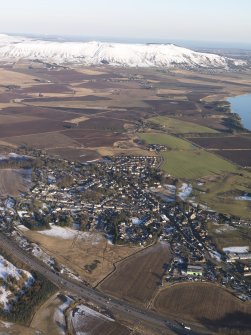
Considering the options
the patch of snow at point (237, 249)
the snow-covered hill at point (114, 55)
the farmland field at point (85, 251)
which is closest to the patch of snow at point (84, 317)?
the farmland field at point (85, 251)

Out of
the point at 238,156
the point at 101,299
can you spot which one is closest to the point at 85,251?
the point at 101,299

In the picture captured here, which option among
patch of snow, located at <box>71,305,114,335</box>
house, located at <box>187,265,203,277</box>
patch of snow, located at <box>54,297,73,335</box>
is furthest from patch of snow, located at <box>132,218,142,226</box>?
patch of snow, located at <box>71,305,114,335</box>

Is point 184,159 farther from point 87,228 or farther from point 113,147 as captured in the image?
point 87,228

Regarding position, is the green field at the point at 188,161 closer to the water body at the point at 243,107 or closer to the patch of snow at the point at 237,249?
the patch of snow at the point at 237,249

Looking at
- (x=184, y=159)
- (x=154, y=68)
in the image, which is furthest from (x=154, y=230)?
(x=154, y=68)

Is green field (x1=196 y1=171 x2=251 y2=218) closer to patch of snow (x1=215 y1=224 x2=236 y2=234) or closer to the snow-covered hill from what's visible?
patch of snow (x1=215 y1=224 x2=236 y2=234)
